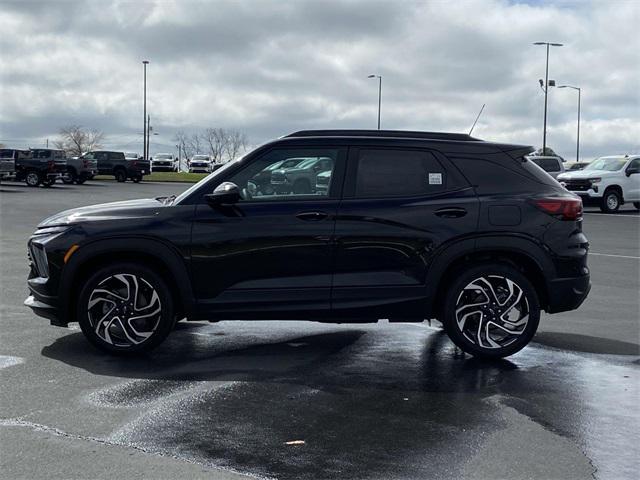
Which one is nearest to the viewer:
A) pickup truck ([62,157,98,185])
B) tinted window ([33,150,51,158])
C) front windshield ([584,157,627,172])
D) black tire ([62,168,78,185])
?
front windshield ([584,157,627,172])

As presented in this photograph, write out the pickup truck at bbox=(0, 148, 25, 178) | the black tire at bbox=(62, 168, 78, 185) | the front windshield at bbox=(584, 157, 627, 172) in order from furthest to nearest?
the black tire at bbox=(62, 168, 78, 185)
the pickup truck at bbox=(0, 148, 25, 178)
the front windshield at bbox=(584, 157, 627, 172)

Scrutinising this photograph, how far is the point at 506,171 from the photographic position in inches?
278

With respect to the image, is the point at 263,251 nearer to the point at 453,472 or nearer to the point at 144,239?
the point at 144,239

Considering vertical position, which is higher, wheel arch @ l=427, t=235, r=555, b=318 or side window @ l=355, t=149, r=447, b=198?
side window @ l=355, t=149, r=447, b=198

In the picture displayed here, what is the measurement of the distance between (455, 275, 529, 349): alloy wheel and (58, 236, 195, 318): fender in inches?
85.8

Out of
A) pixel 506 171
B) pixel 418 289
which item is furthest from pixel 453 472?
pixel 506 171

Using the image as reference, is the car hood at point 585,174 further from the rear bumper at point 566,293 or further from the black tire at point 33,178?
the black tire at point 33,178

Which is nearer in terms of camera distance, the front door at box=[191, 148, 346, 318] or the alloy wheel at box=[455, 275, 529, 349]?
the front door at box=[191, 148, 346, 318]

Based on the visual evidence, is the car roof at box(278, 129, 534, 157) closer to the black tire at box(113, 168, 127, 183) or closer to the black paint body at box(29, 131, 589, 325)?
the black paint body at box(29, 131, 589, 325)

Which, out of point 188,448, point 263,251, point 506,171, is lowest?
point 188,448

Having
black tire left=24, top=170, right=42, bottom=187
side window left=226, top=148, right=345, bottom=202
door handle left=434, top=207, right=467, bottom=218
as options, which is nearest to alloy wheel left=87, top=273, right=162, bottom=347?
side window left=226, top=148, right=345, bottom=202

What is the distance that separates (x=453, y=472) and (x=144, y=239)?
3.38 meters

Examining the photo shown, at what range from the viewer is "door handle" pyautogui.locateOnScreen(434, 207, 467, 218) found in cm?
683

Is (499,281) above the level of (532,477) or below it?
above
